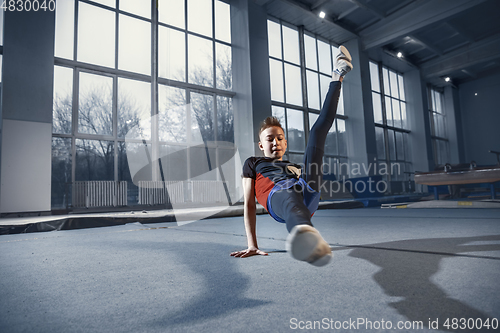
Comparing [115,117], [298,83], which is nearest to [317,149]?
[115,117]

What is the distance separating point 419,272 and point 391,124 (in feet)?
44.1

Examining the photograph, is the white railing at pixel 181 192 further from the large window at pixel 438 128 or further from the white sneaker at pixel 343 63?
the large window at pixel 438 128

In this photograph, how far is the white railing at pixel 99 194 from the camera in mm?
6184

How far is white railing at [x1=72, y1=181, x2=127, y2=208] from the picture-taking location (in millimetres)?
6184

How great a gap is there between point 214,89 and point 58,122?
3.96 m

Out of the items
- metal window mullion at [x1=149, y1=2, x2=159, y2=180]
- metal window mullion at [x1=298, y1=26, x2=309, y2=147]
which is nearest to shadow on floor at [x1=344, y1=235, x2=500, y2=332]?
metal window mullion at [x1=149, y1=2, x2=159, y2=180]

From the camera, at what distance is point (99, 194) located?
639 centimetres

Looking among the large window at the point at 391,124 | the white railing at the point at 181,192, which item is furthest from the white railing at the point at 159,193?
the large window at the point at 391,124

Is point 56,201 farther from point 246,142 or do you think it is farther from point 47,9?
point 246,142

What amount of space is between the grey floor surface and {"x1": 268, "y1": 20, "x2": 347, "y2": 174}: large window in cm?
823

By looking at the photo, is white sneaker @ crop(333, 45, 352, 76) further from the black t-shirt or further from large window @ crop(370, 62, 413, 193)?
large window @ crop(370, 62, 413, 193)

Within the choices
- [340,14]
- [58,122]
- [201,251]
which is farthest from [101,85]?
[340,14]

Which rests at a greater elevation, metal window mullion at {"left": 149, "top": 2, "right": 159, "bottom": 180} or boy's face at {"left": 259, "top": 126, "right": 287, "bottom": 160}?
metal window mullion at {"left": 149, "top": 2, "right": 159, "bottom": 180}

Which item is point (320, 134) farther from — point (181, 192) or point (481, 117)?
point (481, 117)
